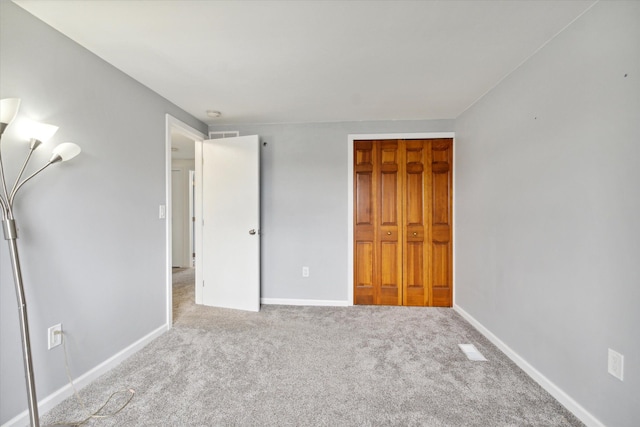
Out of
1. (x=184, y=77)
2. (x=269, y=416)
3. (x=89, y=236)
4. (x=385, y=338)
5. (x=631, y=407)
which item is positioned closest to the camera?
(x=631, y=407)

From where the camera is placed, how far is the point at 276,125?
3199 millimetres

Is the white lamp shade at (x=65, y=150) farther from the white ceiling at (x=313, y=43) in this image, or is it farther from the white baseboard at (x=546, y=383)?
the white baseboard at (x=546, y=383)

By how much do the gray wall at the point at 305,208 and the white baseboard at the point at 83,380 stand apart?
53.3 inches

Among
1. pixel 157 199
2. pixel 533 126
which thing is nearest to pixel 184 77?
pixel 157 199

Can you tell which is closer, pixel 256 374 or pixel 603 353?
pixel 603 353

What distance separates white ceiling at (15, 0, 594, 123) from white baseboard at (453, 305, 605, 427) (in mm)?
2204

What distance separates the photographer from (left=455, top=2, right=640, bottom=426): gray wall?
1.20 m

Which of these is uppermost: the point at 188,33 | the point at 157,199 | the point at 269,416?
the point at 188,33

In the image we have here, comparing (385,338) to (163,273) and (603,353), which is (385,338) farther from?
(163,273)

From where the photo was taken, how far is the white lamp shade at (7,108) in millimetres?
1100

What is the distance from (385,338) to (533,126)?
6.77 feet

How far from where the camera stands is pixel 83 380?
1.67 metres

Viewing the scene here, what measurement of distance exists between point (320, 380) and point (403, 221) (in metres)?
1.98

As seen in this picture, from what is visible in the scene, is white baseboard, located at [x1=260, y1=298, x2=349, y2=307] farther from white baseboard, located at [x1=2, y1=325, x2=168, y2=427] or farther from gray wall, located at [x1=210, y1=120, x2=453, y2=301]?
white baseboard, located at [x1=2, y1=325, x2=168, y2=427]
